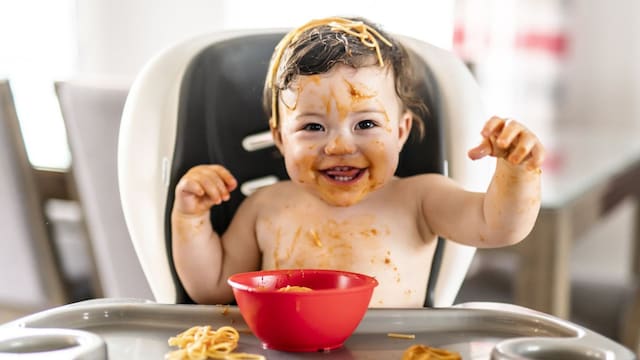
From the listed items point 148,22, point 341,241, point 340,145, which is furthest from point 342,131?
point 148,22

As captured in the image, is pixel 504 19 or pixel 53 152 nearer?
pixel 53 152

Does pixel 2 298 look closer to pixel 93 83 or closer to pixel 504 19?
pixel 93 83

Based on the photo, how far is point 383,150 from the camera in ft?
3.06

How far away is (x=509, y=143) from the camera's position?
0.82 meters

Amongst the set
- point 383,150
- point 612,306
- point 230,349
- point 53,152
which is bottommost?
point 612,306

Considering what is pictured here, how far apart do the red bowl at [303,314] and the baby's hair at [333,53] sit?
203 millimetres

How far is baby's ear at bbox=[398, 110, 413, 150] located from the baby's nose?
8 cm

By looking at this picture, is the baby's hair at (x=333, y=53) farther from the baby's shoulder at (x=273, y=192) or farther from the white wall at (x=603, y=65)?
the white wall at (x=603, y=65)

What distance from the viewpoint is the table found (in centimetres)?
163

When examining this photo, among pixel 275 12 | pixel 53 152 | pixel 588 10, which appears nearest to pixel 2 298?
pixel 53 152

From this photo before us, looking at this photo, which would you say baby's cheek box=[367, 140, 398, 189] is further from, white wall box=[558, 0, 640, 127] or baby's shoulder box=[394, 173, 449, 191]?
white wall box=[558, 0, 640, 127]

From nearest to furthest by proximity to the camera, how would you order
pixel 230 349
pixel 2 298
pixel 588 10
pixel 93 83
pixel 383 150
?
1. pixel 230 349
2. pixel 383 150
3. pixel 93 83
4. pixel 2 298
5. pixel 588 10

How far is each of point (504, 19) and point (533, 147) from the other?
1.83 meters

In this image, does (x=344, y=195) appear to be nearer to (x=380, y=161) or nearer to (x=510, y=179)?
(x=380, y=161)
